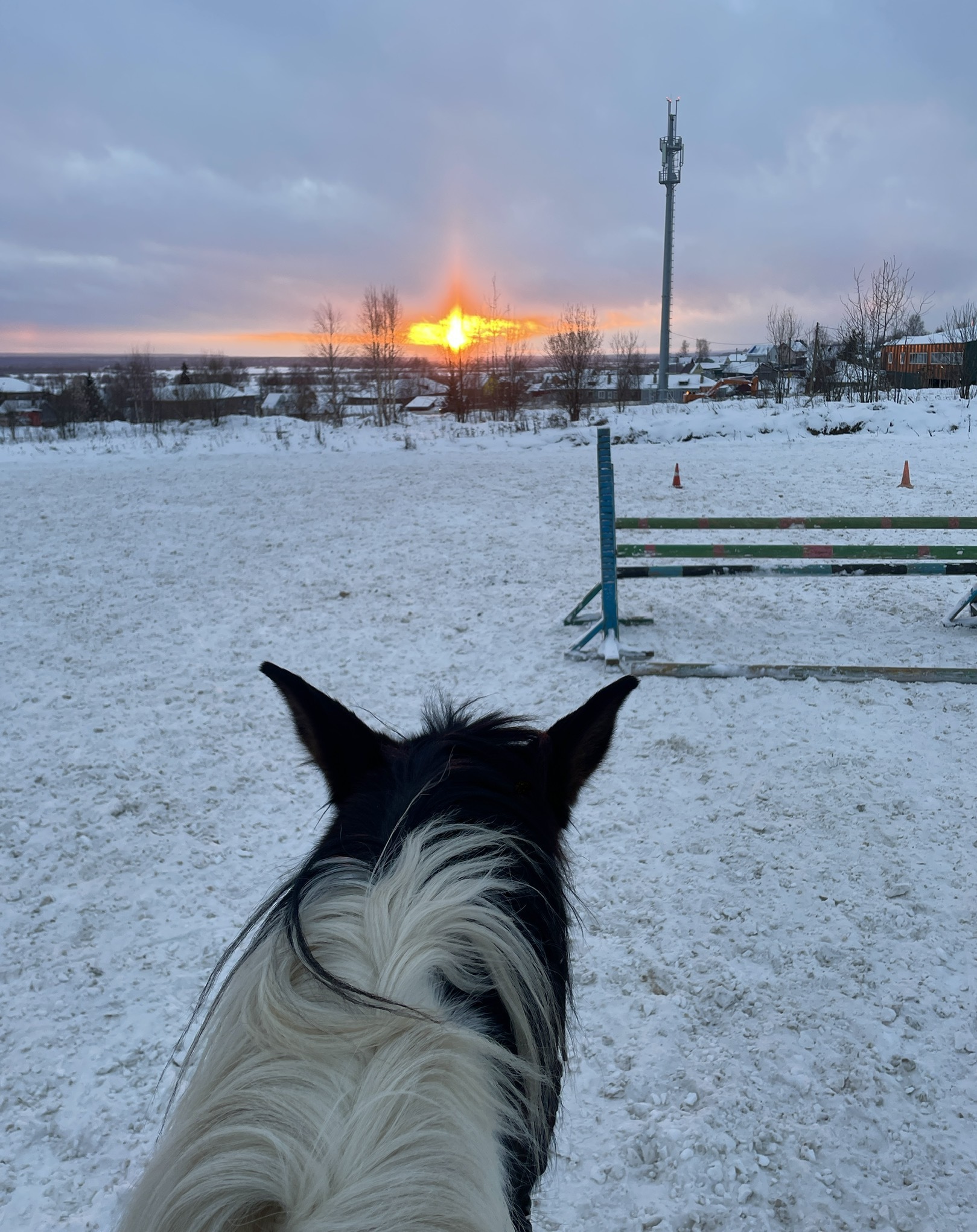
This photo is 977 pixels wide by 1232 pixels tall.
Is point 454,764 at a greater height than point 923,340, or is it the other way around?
point 923,340

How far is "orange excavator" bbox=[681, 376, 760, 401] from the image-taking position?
3522cm

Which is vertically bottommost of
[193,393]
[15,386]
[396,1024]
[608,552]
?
[608,552]

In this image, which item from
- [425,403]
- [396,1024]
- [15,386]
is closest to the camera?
[396,1024]

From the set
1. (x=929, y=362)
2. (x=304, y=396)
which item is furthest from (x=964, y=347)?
(x=304, y=396)

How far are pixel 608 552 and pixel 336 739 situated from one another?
13.1 feet

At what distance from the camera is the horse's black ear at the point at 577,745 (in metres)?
1.41

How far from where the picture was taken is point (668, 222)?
29.4 metres

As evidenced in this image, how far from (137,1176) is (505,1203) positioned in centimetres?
188

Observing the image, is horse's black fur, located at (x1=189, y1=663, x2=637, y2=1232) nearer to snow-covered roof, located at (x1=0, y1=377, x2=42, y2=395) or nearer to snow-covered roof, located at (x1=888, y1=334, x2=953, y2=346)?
snow-covered roof, located at (x1=888, y1=334, x2=953, y2=346)

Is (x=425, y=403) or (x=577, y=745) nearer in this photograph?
(x=577, y=745)

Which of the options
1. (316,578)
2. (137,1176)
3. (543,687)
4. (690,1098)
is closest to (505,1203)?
(690,1098)

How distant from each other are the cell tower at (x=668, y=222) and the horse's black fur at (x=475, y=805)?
105 ft

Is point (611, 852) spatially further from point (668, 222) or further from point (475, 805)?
point (668, 222)

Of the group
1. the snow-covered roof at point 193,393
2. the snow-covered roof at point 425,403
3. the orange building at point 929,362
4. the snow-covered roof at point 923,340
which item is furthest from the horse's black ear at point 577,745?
the snow-covered roof at point 425,403
